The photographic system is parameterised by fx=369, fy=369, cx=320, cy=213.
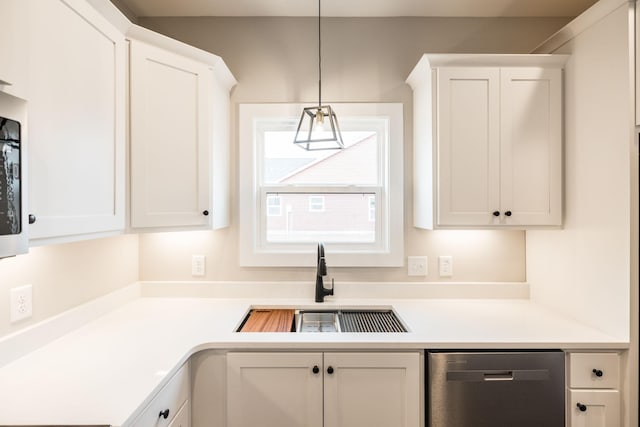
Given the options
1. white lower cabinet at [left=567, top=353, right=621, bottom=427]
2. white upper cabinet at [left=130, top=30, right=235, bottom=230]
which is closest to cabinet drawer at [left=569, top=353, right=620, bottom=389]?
white lower cabinet at [left=567, top=353, right=621, bottom=427]

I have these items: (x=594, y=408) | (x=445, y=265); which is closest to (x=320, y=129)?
(x=445, y=265)

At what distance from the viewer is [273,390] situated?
5.21 ft

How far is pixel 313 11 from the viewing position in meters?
2.19

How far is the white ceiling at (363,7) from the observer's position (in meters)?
2.09

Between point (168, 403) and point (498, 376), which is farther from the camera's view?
point (498, 376)

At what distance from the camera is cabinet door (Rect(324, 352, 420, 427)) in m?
1.58

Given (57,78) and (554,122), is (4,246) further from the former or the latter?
(554,122)

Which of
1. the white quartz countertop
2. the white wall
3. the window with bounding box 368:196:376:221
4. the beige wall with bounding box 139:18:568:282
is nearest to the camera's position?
the white quartz countertop

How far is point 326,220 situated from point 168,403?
4.43 feet

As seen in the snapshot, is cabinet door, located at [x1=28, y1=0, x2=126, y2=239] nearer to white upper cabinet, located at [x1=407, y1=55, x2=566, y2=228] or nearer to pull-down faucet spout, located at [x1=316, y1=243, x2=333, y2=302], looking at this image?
pull-down faucet spout, located at [x1=316, y1=243, x2=333, y2=302]

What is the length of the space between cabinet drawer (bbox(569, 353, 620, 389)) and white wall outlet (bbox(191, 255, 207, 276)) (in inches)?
76.0

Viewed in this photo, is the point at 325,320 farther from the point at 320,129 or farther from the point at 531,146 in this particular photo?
the point at 531,146

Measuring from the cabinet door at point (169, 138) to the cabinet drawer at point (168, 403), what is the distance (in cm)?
70

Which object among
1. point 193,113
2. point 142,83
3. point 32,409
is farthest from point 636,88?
point 32,409
